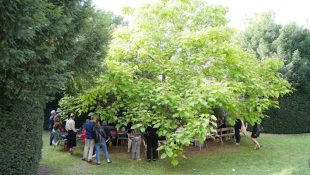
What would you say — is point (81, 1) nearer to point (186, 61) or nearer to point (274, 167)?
point (186, 61)

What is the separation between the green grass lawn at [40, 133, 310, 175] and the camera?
1120 cm

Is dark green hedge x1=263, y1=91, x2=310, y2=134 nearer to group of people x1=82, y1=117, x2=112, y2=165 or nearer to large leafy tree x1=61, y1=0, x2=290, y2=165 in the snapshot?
large leafy tree x1=61, y1=0, x2=290, y2=165

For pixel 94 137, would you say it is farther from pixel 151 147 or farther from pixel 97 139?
pixel 151 147

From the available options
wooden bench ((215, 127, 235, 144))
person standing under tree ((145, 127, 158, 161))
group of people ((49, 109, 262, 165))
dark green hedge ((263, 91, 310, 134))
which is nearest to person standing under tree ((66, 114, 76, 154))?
group of people ((49, 109, 262, 165))

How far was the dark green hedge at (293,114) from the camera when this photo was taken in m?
21.1

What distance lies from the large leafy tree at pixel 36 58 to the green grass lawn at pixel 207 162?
126 inches

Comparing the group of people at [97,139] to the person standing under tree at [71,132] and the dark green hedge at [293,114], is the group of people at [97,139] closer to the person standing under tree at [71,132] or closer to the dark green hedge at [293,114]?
the person standing under tree at [71,132]

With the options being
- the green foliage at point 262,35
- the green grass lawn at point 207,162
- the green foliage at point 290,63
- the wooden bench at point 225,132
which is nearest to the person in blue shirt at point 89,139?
the green grass lawn at point 207,162

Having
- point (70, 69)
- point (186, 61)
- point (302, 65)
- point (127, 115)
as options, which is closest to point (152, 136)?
point (127, 115)

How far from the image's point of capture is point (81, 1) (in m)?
7.52

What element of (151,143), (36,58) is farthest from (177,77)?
(36,58)

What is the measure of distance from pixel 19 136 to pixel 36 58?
8.24 ft

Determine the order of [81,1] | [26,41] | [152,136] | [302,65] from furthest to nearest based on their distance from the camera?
1. [302,65]
2. [152,136]
3. [81,1]
4. [26,41]

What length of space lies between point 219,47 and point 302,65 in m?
10.8
